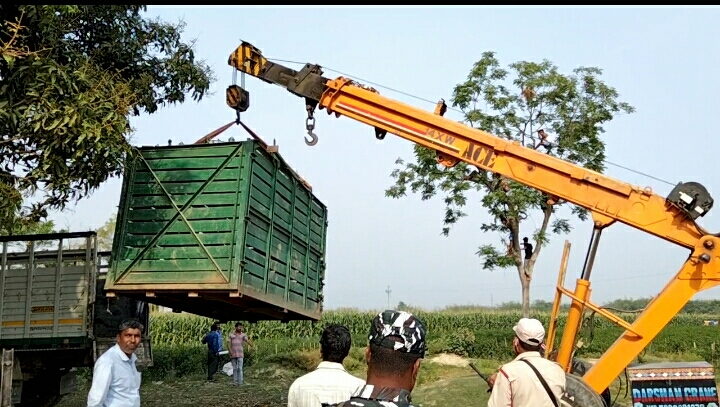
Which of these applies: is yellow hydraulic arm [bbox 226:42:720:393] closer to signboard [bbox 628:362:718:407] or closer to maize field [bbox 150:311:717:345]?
signboard [bbox 628:362:718:407]

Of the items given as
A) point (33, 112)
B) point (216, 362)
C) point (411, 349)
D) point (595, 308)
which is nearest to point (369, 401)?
point (411, 349)

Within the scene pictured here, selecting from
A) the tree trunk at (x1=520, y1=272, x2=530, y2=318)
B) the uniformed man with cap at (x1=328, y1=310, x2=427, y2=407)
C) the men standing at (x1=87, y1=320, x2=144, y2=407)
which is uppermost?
the tree trunk at (x1=520, y1=272, x2=530, y2=318)

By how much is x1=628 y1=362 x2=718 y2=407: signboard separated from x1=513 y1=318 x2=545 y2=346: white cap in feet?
15.1

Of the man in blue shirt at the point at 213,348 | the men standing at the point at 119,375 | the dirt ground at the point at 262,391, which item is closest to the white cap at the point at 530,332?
the men standing at the point at 119,375

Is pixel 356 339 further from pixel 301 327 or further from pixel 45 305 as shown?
pixel 45 305

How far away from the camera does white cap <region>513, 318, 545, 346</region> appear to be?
4234mm

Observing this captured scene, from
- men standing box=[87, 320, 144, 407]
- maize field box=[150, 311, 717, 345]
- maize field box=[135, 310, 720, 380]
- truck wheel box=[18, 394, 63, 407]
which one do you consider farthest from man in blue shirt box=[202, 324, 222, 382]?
men standing box=[87, 320, 144, 407]

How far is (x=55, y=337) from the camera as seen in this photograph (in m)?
10.1

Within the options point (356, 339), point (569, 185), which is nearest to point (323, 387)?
point (569, 185)

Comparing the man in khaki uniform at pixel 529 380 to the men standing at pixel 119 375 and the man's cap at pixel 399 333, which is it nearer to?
the man's cap at pixel 399 333

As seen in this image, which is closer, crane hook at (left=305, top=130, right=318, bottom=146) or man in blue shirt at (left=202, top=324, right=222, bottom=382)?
crane hook at (left=305, top=130, right=318, bottom=146)

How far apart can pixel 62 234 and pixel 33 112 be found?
3263 millimetres

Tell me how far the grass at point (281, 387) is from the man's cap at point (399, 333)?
22.5 ft

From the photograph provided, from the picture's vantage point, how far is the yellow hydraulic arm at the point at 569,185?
7.66m
